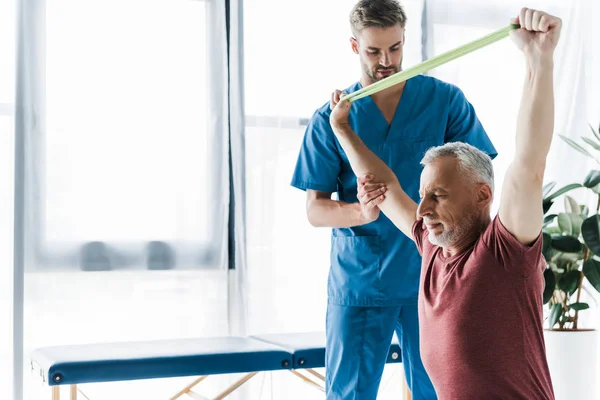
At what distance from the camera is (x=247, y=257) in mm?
3453

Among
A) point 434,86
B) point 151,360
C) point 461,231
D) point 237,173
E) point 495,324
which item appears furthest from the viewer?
point 237,173

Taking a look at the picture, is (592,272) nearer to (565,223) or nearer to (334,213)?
(565,223)

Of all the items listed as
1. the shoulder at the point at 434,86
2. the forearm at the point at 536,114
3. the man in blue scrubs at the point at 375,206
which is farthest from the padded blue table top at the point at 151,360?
the forearm at the point at 536,114

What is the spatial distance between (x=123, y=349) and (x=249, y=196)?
1.08 meters

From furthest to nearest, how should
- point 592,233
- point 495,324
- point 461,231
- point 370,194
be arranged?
1. point 592,233
2. point 370,194
3. point 461,231
4. point 495,324

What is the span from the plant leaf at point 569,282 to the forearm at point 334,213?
1.57 metres

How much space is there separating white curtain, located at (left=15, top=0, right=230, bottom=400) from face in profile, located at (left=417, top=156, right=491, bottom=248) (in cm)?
200

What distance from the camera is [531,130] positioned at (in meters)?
1.28

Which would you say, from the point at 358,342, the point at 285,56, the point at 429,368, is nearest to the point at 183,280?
the point at 285,56

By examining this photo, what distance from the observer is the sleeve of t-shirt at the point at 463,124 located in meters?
2.09

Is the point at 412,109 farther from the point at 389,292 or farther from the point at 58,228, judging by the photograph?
the point at 58,228

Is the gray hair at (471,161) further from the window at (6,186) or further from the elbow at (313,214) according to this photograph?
the window at (6,186)

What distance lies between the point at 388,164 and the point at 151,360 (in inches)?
41.3

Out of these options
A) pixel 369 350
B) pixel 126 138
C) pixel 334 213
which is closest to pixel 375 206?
pixel 334 213
